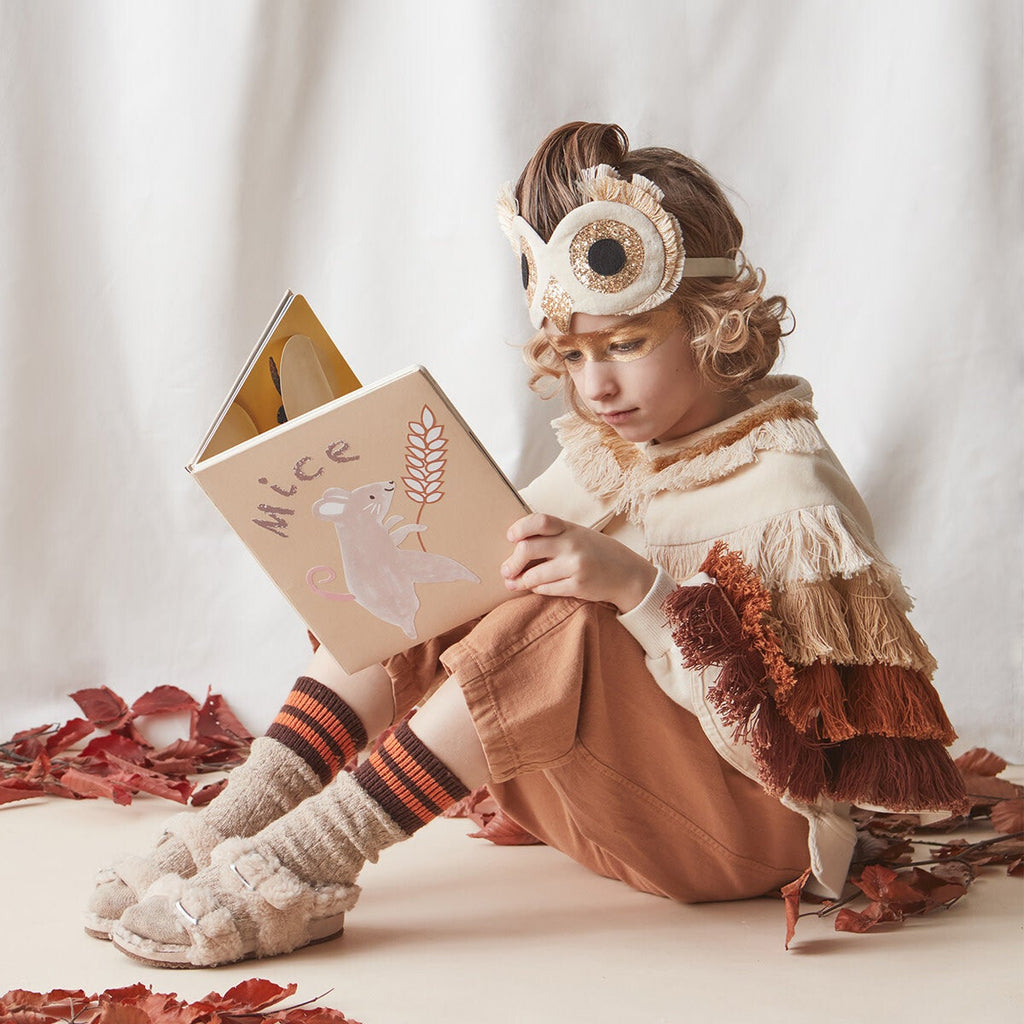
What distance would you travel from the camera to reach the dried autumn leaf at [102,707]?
2115mm

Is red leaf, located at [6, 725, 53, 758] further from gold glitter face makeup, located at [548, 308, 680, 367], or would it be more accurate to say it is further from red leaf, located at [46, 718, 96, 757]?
gold glitter face makeup, located at [548, 308, 680, 367]

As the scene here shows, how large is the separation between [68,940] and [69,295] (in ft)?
3.73

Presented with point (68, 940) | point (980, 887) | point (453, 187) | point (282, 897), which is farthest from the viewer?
point (453, 187)

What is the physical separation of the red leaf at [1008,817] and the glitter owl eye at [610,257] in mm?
761

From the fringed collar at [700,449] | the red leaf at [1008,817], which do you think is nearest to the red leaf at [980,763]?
the red leaf at [1008,817]

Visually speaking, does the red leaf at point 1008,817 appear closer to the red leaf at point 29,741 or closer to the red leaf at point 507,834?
the red leaf at point 507,834

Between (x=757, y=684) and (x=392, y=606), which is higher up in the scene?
(x=392, y=606)

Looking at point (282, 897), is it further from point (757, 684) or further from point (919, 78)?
point (919, 78)

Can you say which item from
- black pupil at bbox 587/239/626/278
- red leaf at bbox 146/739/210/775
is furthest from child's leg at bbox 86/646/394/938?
red leaf at bbox 146/739/210/775

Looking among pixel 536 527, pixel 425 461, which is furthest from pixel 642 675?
pixel 425 461

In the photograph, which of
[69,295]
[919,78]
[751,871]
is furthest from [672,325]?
[69,295]

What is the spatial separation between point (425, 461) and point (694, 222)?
39 cm

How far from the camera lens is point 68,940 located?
51.3 inches

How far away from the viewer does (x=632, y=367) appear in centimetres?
135
